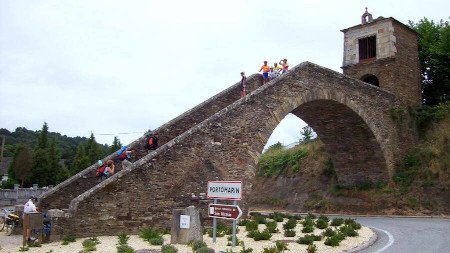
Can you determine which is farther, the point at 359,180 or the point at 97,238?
the point at 359,180

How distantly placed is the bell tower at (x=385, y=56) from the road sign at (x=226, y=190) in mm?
14615

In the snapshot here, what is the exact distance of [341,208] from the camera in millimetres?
20172

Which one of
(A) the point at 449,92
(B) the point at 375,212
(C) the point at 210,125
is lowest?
(B) the point at 375,212

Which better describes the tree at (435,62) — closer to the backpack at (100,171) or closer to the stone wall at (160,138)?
the stone wall at (160,138)

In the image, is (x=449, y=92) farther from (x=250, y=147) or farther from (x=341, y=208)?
(x=250, y=147)

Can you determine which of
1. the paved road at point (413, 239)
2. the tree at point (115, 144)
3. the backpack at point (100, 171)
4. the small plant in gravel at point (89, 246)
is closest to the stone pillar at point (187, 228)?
the small plant in gravel at point (89, 246)

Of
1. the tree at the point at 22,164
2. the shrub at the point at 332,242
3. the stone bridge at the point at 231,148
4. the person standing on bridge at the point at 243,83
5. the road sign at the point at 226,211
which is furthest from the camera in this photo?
the tree at the point at 22,164

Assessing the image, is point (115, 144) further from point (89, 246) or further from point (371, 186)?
point (89, 246)

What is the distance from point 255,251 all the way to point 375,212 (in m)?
12.2

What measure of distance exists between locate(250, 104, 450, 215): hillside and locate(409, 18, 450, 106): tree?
9.79 ft

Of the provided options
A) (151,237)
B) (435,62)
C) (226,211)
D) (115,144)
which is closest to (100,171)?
(151,237)

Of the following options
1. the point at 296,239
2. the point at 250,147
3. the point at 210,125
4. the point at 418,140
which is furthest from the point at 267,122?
the point at 418,140

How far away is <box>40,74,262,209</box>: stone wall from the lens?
1332 cm

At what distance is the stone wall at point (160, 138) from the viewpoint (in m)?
13.3
